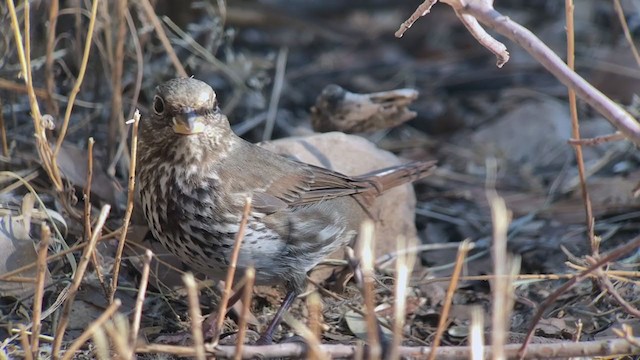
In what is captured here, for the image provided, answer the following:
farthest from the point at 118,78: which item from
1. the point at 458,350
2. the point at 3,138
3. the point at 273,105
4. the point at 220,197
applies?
the point at 458,350

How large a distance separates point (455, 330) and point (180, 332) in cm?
128

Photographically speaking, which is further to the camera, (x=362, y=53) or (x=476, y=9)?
(x=362, y=53)

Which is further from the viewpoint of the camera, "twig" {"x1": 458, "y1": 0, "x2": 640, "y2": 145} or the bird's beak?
the bird's beak

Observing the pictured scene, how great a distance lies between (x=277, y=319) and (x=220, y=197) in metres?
0.60

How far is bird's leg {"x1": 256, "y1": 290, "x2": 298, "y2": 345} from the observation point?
13.1 ft

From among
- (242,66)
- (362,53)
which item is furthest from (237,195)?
(362,53)

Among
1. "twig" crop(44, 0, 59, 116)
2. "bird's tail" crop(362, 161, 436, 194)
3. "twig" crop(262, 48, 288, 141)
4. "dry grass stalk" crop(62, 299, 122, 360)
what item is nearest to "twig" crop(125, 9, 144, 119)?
"twig" crop(44, 0, 59, 116)

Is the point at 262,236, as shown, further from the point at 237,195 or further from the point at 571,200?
the point at 571,200

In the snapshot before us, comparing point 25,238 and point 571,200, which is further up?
point 571,200

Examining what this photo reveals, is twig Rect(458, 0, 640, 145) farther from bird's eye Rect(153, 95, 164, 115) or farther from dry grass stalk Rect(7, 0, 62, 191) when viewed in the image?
dry grass stalk Rect(7, 0, 62, 191)

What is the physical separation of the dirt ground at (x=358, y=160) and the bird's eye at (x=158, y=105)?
35cm

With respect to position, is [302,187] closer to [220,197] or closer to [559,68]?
[220,197]

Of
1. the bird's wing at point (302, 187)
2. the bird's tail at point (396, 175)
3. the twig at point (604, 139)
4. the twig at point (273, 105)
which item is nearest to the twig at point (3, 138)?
the bird's wing at point (302, 187)

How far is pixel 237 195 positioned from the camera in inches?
161
